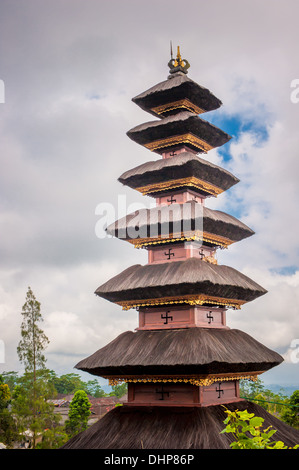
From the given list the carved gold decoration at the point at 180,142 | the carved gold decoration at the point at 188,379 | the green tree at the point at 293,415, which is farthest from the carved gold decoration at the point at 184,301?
the green tree at the point at 293,415

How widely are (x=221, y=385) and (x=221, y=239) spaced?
20.1 ft

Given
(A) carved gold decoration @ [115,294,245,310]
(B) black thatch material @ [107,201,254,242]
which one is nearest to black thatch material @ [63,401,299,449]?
(A) carved gold decoration @ [115,294,245,310]

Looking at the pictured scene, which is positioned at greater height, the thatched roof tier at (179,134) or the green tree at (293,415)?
the thatched roof tier at (179,134)

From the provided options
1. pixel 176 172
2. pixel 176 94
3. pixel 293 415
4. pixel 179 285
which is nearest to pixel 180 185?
pixel 176 172

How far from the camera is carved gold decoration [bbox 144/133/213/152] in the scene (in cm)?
2058

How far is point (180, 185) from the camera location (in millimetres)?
19688

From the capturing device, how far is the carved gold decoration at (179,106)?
69.5 ft

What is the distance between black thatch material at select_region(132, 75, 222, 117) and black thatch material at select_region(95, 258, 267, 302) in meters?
7.90

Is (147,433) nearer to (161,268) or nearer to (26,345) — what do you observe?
(161,268)

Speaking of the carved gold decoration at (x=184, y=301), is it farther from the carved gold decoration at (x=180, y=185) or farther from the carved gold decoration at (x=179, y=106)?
the carved gold decoration at (x=179, y=106)

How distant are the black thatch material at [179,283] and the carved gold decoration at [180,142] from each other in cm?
580

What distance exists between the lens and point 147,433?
15.2 meters

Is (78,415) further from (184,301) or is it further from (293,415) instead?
(184,301)
